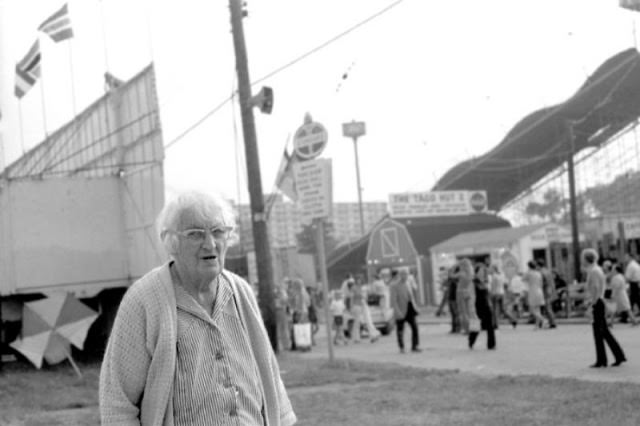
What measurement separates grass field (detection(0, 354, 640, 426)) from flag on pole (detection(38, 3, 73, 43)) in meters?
7.42

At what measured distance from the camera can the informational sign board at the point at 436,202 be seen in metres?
43.3

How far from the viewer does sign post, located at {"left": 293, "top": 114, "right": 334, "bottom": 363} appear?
15320 mm

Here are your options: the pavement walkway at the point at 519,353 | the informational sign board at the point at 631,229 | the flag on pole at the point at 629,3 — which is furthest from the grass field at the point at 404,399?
the informational sign board at the point at 631,229

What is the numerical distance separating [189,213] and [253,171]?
16.0 metres

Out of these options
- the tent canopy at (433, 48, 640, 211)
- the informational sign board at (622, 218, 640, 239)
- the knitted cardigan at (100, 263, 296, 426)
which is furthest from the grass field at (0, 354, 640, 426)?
the tent canopy at (433, 48, 640, 211)

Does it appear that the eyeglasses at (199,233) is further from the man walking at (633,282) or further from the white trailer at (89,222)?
the man walking at (633,282)

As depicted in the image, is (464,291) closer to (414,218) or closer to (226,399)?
(226,399)

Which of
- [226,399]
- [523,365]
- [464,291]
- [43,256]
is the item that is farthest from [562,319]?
[226,399]

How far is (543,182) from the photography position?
49.7 m

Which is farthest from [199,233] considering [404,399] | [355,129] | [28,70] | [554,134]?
[355,129]

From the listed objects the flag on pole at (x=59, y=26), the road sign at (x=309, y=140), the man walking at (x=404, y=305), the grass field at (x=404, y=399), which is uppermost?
the flag on pole at (x=59, y=26)

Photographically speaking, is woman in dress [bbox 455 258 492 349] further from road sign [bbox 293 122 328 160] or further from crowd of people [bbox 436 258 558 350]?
road sign [bbox 293 122 328 160]

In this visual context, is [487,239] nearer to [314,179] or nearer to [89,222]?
[89,222]

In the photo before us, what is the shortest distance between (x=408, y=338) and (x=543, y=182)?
86.6 ft
